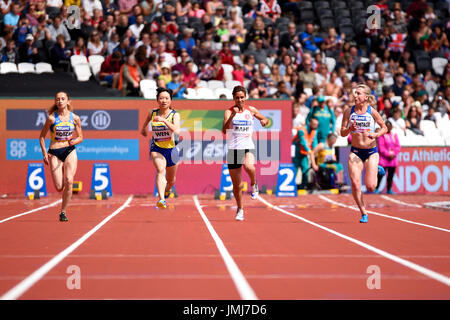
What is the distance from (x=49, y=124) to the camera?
1259cm

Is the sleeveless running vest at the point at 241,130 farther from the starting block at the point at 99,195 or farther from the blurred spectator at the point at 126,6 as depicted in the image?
the blurred spectator at the point at 126,6

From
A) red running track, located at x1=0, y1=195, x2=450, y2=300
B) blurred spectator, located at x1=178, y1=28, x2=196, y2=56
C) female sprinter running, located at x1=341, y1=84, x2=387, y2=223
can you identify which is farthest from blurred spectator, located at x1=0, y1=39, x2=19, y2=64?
female sprinter running, located at x1=341, y1=84, x2=387, y2=223

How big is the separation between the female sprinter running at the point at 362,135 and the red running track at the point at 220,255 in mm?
771

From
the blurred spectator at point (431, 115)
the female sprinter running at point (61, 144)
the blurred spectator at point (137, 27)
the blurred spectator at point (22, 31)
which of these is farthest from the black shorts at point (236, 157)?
the blurred spectator at point (431, 115)

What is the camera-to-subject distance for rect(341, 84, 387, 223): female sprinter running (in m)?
12.8

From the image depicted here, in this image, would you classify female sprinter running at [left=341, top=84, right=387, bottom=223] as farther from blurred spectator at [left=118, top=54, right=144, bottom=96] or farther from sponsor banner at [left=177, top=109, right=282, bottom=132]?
blurred spectator at [left=118, top=54, right=144, bottom=96]

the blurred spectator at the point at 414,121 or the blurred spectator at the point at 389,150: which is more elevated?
the blurred spectator at the point at 414,121

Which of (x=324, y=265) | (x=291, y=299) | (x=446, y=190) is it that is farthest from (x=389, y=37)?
(x=291, y=299)

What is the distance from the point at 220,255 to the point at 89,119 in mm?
13421

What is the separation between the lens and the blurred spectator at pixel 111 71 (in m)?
22.1

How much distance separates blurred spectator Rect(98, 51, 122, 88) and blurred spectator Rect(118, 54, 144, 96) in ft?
0.72

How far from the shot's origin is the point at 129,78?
2191 centimetres

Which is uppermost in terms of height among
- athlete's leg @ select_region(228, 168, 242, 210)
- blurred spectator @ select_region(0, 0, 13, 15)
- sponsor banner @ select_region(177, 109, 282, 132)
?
blurred spectator @ select_region(0, 0, 13, 15)
